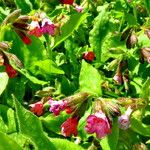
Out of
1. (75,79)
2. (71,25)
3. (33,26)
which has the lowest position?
(75,79)

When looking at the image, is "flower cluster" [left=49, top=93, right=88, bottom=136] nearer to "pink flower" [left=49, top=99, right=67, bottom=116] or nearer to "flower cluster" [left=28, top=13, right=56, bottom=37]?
"pink flower" [left=49, top=99, right=67, bottom=116]

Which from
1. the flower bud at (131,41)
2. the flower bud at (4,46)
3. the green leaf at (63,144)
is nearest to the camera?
the green leaf at (63,144)

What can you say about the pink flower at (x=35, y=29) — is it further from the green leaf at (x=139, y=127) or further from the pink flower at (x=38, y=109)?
the green leaf at (x=139, y=127)

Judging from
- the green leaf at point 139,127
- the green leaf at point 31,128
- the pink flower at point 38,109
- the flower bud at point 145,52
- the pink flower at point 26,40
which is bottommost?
the pink flower at point 38,109

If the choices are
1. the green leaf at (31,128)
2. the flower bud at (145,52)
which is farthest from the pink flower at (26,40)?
the green leaf at (31,128)

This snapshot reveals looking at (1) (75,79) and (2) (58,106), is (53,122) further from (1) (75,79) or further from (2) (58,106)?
(1) (75,79)

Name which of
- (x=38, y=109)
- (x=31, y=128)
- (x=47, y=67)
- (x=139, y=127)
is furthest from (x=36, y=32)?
(x=31, y=128)

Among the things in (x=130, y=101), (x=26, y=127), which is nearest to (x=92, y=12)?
(x=130, y=101)
